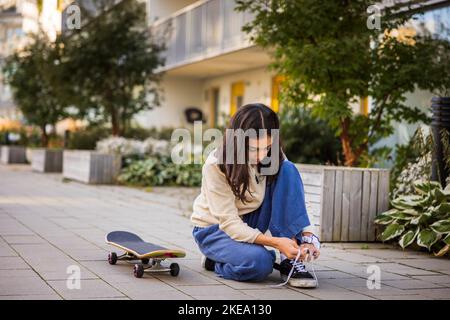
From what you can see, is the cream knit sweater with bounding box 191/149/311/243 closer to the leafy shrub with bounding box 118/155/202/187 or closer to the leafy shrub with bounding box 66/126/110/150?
the leafy shrub with bounding box 118/155/202/187

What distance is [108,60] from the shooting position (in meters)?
17.8

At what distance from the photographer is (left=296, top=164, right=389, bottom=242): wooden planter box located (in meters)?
7.75

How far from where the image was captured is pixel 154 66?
60.7 feet

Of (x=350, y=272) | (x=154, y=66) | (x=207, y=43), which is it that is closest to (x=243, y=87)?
(x=207, y=43)

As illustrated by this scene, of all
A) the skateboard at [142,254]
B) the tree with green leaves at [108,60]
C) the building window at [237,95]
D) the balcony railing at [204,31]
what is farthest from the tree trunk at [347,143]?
the building window at [237,95]

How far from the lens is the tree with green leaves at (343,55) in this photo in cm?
923

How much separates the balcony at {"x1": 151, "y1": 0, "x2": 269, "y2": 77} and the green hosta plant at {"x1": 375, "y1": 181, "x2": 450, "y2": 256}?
35.7 ft

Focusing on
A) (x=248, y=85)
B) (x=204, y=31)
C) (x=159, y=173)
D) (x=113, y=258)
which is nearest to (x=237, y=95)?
(x=248, y=85)

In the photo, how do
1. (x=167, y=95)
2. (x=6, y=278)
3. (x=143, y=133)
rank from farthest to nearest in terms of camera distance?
(x=167, y=95), (x=143, y=133), (x=6, y=278)

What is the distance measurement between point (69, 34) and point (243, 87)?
7.25 metres

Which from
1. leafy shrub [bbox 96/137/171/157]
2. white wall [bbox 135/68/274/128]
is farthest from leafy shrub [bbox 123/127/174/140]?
white wall [bbox 135/68/274/128]

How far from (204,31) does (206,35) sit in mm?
258
